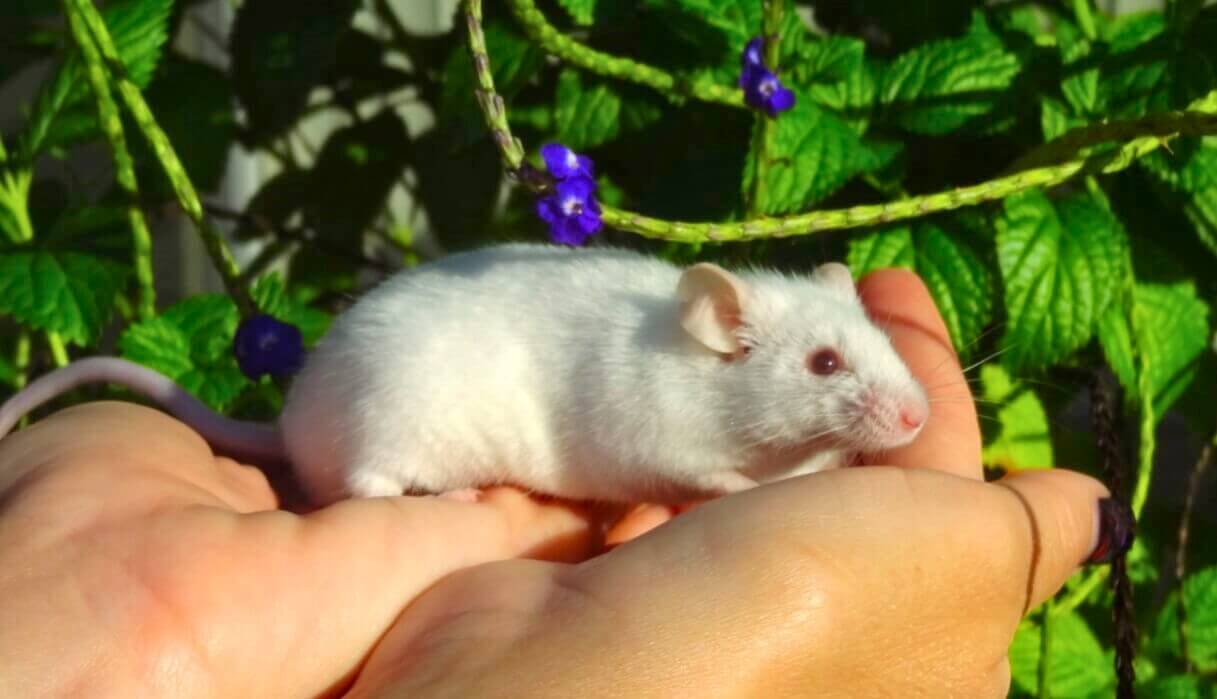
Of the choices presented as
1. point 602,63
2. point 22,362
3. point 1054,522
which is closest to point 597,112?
point 602,63

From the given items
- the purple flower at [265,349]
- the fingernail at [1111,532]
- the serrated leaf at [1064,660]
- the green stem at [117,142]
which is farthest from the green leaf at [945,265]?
the green stem at [117,142]

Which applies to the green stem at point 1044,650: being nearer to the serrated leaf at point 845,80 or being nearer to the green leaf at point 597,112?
the serrated leaf at point 845,80

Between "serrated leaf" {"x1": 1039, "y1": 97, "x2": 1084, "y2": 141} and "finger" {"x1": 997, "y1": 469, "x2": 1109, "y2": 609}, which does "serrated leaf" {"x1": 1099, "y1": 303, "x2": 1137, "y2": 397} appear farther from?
"finger" {"x1": 997, "y1": 469, "x2": 1109, "y2": 609}

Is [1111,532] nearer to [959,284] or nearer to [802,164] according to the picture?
[959,284]

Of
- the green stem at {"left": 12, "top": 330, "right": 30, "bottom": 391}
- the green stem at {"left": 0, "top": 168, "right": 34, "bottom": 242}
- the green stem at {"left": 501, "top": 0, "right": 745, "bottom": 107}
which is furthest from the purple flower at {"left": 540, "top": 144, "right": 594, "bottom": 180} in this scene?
the green stem at {"left": 12, "top": 330, "right": 30, "bottom": 391}

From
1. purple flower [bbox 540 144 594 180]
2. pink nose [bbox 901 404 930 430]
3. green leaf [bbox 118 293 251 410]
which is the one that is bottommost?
green leaf [bbox 118 293 251 410]

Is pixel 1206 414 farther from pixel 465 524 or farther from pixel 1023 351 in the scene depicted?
pixel 465 524
